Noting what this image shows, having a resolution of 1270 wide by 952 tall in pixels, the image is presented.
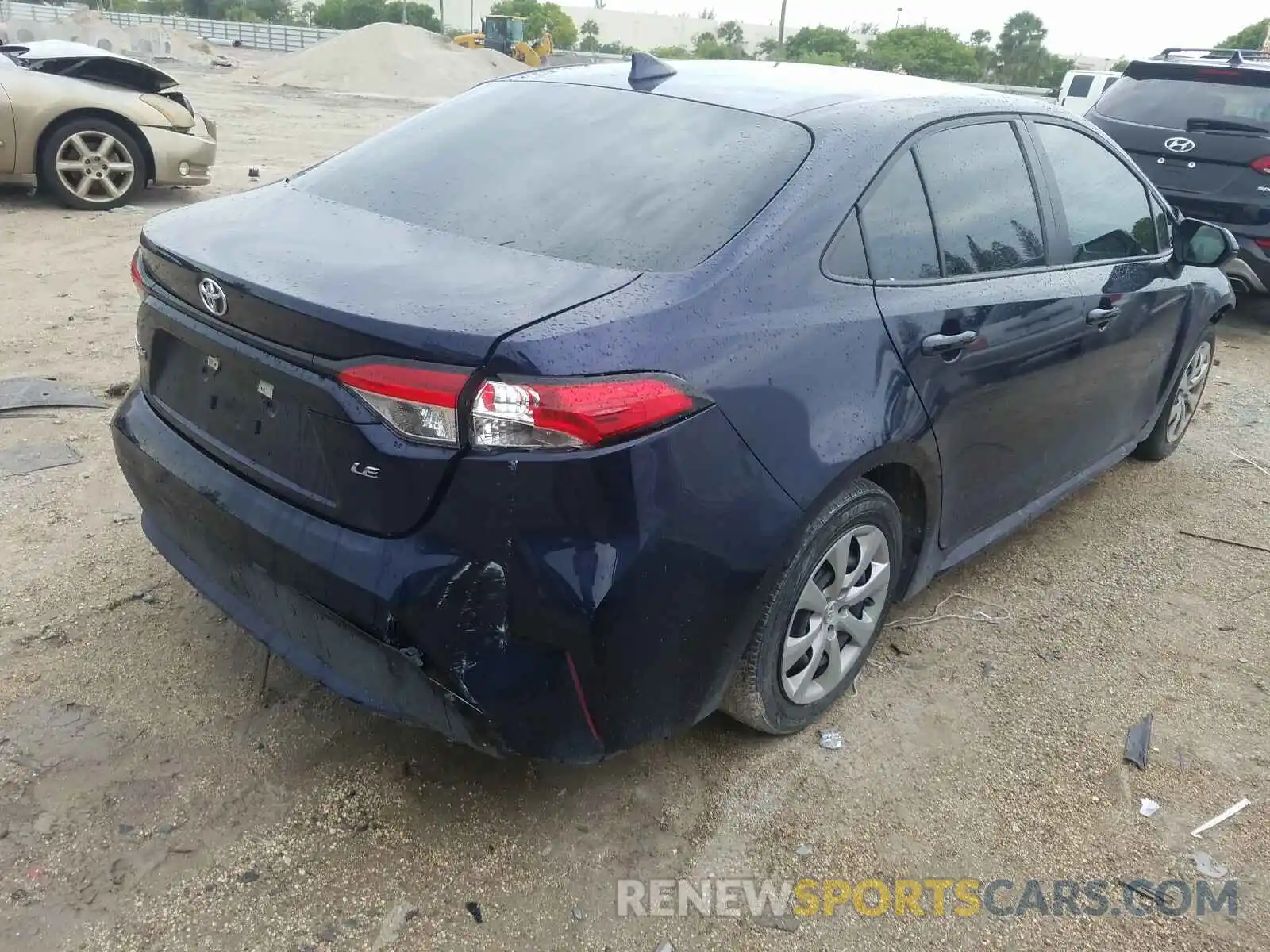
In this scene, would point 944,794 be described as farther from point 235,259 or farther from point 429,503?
point 235,259

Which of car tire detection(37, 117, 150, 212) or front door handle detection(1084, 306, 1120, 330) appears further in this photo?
car tire detection(37, 117, 150, 212)

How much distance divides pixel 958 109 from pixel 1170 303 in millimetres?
1597

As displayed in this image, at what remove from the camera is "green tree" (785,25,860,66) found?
64.3m

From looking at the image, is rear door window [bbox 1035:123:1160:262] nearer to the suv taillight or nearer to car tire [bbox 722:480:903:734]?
car tire [bbox 722:480:903:734]

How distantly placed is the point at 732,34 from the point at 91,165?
106 metres

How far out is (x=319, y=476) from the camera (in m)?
2.12

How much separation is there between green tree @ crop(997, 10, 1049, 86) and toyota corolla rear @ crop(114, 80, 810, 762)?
7286 cm

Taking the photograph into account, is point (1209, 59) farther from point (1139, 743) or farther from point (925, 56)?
point (925, 56)

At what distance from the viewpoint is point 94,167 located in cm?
834

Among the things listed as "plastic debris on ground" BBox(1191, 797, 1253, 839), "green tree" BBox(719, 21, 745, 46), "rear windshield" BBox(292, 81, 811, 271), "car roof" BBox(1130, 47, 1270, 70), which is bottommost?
"plastic debris on ground" BBox(1191, 797, 1253, 839)

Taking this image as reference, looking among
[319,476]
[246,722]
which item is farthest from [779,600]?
[246,722]

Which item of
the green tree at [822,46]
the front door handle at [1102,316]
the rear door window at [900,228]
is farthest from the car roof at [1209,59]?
the green tree at [822,46]

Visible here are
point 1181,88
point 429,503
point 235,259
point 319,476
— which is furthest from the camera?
point 1181,88

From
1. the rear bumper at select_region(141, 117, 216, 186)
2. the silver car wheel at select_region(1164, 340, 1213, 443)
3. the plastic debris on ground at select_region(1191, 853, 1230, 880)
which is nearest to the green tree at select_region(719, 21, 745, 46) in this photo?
the rear bumper at select_region(141, 117, 216, 186)
